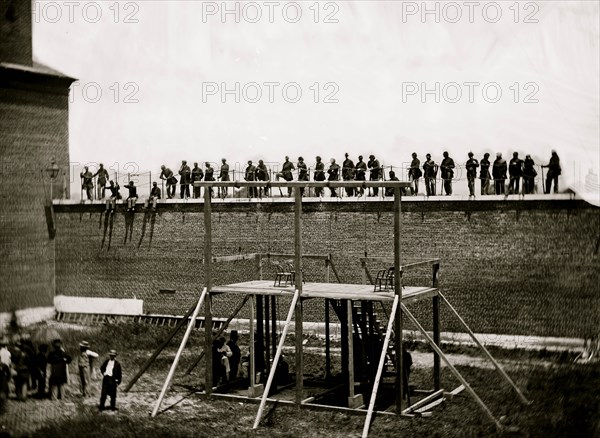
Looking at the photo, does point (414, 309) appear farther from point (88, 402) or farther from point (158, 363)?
point (88, 402)

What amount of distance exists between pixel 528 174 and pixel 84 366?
27.5 feet

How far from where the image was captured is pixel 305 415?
12.0 meters

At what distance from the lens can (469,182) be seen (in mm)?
16094

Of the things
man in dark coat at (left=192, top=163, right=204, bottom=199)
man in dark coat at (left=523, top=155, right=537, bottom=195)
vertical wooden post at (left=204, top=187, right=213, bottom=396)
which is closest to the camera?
vertical wooden post at (left=204, top=187, right=213, bottom=396)

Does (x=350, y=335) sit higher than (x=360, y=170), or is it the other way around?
(x=360, y=170)

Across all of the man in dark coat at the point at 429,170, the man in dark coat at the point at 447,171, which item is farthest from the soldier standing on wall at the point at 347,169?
the man in dark coat at the point at 447,171

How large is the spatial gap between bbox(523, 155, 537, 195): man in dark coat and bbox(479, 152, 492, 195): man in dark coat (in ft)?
2.09

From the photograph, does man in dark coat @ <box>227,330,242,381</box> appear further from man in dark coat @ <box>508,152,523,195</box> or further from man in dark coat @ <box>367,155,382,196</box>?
man in dark coat @ <box>508,152,523,195</box>

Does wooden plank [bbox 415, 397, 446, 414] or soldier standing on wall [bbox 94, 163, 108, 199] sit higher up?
soldier standing on wall [bbox 94, 163, 108, 199]

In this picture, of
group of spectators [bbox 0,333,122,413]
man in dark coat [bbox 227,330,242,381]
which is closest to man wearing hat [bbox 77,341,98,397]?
group of spectators [bbox 0,333,122,413]

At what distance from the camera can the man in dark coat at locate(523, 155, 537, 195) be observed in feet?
Result: 50.0

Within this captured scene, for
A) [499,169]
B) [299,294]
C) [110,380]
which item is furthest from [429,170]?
[110,380]

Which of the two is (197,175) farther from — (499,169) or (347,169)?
(499,169)

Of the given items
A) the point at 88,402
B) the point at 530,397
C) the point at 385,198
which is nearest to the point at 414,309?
the point at 385,198
